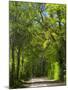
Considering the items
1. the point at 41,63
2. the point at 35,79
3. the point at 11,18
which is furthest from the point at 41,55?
the point at 11,18

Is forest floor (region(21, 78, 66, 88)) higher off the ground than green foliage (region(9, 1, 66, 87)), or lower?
lower

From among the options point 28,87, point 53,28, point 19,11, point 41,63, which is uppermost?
point 19,11

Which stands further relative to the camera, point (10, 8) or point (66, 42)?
point (66, 42)

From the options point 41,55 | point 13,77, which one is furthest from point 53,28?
point 13,77

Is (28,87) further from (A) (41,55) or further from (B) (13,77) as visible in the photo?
(A) (41,55)

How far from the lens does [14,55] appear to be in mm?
2201

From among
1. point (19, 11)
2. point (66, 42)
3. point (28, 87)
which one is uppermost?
point (19, 11)

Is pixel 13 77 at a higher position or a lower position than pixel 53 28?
lower

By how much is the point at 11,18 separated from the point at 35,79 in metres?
0.71

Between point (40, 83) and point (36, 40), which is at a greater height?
point (36, 40)

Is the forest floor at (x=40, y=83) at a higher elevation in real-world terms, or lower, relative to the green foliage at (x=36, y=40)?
lower

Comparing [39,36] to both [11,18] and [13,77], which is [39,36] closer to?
[11,18]

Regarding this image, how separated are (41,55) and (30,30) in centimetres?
30

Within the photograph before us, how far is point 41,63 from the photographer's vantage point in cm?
227
